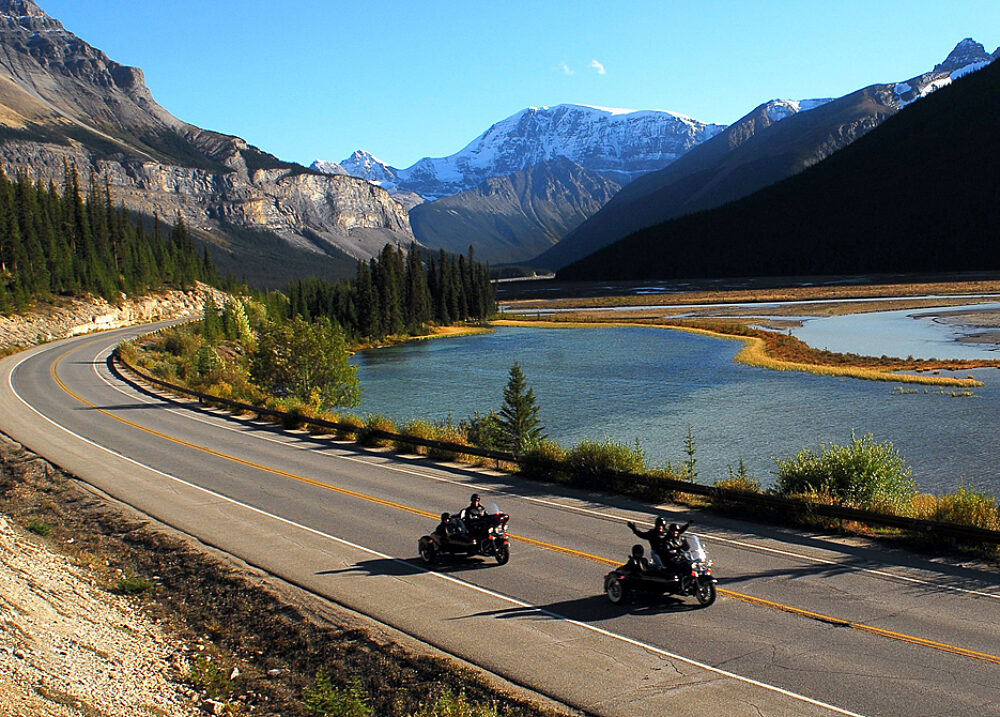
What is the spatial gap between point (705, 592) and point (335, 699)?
6401mm

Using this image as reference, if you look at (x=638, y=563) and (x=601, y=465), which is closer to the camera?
(x=638, y=563)

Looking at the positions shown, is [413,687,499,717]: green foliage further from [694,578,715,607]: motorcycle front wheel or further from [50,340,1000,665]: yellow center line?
[50,340,1000,665]: yellow center line

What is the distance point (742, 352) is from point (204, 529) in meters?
64.6

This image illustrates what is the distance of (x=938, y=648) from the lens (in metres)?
11.1

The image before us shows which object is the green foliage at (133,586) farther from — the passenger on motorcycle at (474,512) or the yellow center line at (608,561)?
the yellow center line at (608,561)

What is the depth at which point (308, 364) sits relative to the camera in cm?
5222

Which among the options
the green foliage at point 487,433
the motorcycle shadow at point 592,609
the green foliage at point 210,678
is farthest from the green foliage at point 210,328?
the motorcycle shadow at point 592,609

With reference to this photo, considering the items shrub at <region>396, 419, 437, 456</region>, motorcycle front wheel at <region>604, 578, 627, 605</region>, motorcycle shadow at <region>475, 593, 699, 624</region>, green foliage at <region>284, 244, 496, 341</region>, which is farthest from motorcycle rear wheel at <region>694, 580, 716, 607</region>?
green foliage at <region>284, 244, 496, 341</region>

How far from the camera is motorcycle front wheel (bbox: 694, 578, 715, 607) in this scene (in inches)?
515

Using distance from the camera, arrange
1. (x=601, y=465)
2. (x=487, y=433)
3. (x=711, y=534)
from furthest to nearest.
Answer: (x=487, y=433) < (x=601, y=465) < (x=711, y=534)

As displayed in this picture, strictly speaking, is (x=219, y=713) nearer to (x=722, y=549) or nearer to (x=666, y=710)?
(x=666, y=710)

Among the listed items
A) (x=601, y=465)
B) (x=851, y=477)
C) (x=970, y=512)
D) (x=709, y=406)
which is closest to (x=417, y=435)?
(x=601, y=465)

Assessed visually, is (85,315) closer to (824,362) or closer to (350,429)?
(350,429)

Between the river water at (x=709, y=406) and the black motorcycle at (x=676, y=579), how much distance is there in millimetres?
18409
